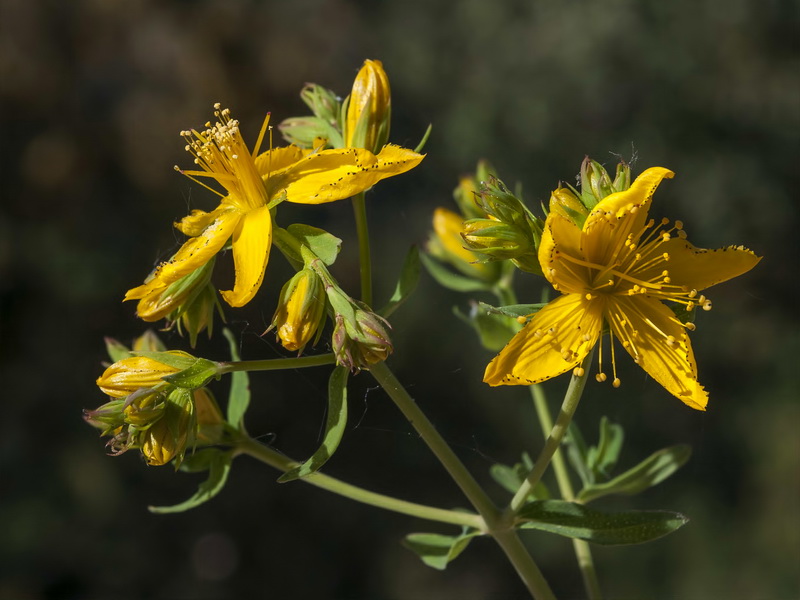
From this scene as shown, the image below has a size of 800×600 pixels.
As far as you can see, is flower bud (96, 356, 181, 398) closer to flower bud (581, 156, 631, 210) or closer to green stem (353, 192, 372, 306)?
green stem (353, 192, 372, 306)

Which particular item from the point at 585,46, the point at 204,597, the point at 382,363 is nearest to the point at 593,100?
the point at 585,46

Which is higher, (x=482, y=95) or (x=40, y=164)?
(x=482, y=95)

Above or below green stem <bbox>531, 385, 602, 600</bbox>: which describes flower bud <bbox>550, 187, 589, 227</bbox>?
above

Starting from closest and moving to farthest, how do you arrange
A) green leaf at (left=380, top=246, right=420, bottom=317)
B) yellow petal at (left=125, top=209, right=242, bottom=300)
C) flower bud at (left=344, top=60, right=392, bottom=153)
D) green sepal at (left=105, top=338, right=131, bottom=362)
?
yellow petal at (left=125, top=209, right=242, bottom=300)
green leaf at (left=380, top=246, right=420, bottom=317)
flower bud at (left=344, top=60, right=392, bottom=153)
green sepal at (left=105, top=338, right=131, bottom=362)

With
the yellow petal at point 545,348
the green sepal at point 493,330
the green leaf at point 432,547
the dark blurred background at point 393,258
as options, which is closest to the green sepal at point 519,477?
the green leaf at point 432,547

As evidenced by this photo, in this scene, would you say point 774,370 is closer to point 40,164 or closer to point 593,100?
point 593,100

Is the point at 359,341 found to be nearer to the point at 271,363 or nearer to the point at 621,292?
the point at 271,363

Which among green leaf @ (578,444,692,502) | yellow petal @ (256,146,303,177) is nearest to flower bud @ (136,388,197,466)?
yellow petal @ (256,146,303,177)
